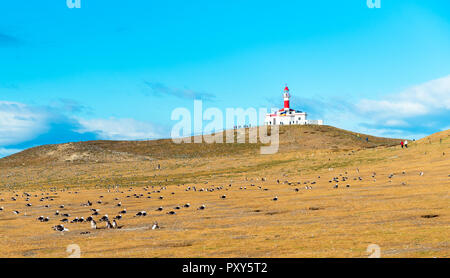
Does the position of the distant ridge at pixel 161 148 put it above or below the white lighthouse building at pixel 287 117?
below

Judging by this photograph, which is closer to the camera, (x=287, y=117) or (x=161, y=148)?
(x=161, y=148)

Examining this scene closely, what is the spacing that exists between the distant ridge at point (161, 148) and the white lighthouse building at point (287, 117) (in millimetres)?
18451

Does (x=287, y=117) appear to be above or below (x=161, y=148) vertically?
above

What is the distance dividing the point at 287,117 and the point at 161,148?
5704 centimetres

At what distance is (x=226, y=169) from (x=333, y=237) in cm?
5672

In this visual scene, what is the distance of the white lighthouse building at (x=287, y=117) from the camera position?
163 m

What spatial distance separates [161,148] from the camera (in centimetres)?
12675

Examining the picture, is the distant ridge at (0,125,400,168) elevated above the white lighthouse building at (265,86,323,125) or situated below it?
below

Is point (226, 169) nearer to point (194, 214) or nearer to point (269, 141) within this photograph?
point (194, 214)

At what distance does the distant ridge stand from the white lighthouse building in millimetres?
18451

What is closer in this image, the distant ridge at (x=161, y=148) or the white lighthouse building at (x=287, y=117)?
the distant ridge at (x=161, y=148)

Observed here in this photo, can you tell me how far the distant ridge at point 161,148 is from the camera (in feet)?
370

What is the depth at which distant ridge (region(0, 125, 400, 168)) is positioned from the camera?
370 feet
